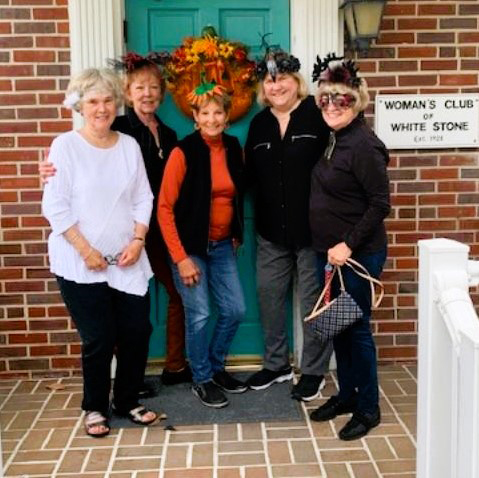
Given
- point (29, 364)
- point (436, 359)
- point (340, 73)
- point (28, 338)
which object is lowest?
point (29, 364)

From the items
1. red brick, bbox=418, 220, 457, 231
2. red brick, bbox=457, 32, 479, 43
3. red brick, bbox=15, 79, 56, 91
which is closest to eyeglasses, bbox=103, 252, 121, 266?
red brick, bbox=15, 79, 56, 91

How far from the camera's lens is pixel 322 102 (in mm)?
3293

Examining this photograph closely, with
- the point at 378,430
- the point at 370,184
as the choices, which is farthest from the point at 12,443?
the point at 370,184

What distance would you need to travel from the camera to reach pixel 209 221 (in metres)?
3.59

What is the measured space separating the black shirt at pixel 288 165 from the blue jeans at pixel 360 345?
0.28 metres

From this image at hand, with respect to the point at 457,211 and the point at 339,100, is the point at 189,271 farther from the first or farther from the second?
the point at 457,211

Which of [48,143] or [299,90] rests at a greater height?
[299,90]

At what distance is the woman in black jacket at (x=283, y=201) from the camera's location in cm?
360

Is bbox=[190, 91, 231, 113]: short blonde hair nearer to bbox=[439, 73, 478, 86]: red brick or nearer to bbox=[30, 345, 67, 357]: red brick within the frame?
bbox=[439, 73, 478, 86]: red brick

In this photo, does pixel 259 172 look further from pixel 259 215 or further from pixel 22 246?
pixel 22 246

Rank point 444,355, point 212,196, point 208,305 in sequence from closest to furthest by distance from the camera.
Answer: point 444,355, point 212,196, point 208,305

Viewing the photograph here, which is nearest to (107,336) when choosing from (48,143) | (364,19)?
(48,143)

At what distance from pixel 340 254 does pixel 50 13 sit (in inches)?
81.4

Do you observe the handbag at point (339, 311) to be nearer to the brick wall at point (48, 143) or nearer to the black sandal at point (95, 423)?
the brick wall at point (48, 143)
